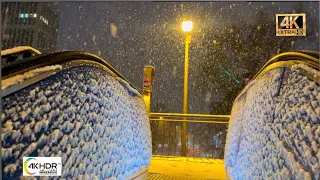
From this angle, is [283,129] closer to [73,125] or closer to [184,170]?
[73,125]

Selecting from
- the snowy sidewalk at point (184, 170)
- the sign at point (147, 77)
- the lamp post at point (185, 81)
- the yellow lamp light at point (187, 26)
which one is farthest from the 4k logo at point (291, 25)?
the yellow lamp light at point (187, 26)

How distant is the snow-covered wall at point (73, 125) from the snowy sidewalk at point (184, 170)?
143 cm

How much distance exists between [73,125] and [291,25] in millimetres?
1534

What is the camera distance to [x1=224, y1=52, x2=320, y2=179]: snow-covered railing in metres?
1.12

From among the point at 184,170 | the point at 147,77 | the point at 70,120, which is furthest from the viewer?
the point at 147,77

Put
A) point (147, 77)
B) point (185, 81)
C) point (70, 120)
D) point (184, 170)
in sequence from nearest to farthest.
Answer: point (70, 120)
point (184, 170)
point (147, 77)
point (185, 81)

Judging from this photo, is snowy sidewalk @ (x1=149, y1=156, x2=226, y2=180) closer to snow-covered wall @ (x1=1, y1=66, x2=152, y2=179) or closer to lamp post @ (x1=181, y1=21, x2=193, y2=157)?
lamp post @ (x1=181, y1=21, x2=193, y2=157)

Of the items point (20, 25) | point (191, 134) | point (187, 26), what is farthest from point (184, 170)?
point (187, 26)

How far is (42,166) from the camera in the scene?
126 centimetres

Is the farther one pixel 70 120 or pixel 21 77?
pixel 70 120

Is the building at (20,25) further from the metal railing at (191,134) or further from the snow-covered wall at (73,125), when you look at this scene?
the metal railing at (191,134)

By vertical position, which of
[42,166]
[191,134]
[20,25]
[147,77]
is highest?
[20,25]

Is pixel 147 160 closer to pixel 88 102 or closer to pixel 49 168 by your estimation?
pixel 88 102

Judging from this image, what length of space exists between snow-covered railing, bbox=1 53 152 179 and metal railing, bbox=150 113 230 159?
3655 millimetres
